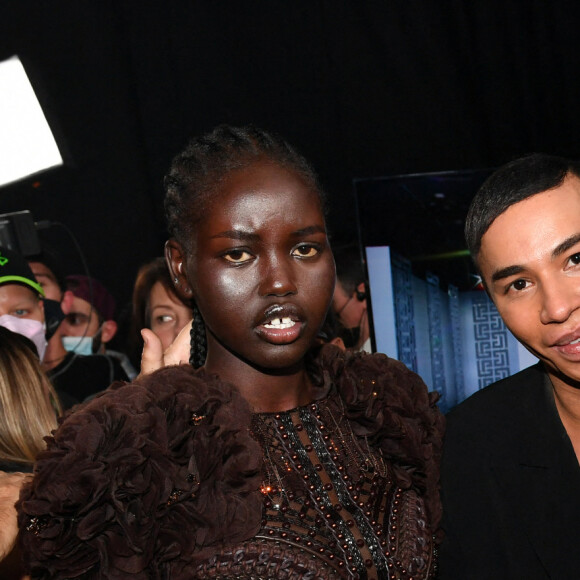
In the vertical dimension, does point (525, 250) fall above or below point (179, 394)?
above

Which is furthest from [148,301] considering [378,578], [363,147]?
[378,578]

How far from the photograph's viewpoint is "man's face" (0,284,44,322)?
2645mm

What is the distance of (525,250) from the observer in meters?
1.55

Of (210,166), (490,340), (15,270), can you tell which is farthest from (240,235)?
(15,270)

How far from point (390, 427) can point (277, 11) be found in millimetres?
1818

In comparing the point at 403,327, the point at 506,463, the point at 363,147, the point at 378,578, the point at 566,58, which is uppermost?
the point at 566,58

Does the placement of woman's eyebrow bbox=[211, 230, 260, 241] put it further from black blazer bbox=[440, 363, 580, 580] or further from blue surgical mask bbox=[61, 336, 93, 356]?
blue surgical mask bbox=[61, 336, 93, 356]

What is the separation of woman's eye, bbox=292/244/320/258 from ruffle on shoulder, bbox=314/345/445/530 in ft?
0.92

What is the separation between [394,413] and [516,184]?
513mm

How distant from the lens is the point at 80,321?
2936mm

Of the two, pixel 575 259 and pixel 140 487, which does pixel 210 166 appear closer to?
pixel 140 487

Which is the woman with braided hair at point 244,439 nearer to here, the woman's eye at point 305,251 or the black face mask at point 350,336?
the woman's eye at point 305,251

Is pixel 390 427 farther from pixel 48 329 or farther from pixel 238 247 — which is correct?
pixel 48 329

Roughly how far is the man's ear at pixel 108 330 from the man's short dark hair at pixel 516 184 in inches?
63.1
